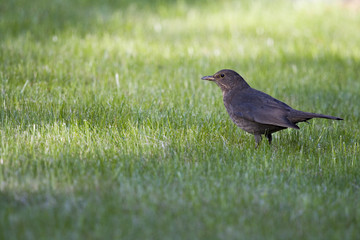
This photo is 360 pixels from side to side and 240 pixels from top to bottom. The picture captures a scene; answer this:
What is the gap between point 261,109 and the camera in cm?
482

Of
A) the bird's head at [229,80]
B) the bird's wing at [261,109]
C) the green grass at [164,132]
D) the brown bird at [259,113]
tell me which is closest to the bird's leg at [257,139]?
the brown bird at [259,113]

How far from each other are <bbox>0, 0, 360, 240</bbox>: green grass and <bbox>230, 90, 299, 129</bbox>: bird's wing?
0.94ft

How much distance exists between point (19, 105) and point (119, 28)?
4214 millimetres

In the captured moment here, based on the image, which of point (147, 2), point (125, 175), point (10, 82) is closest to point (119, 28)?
point (147, 2)

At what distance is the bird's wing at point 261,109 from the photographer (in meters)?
4.62

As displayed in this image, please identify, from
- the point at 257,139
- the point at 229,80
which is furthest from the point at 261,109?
the point at 229,80

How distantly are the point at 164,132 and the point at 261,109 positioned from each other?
995mm

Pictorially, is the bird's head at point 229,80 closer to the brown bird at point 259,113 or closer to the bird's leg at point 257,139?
the brown bird at point 259,113

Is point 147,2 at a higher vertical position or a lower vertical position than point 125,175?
higher

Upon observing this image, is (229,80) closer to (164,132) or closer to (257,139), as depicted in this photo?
(257,139)

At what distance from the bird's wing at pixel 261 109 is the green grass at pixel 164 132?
287mm

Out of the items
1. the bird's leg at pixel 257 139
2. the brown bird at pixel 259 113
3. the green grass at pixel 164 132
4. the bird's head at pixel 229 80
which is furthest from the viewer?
the bird's head at pixel 229 80

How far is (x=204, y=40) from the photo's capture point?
29.6 feet

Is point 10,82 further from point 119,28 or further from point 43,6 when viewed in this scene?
point 43,6
